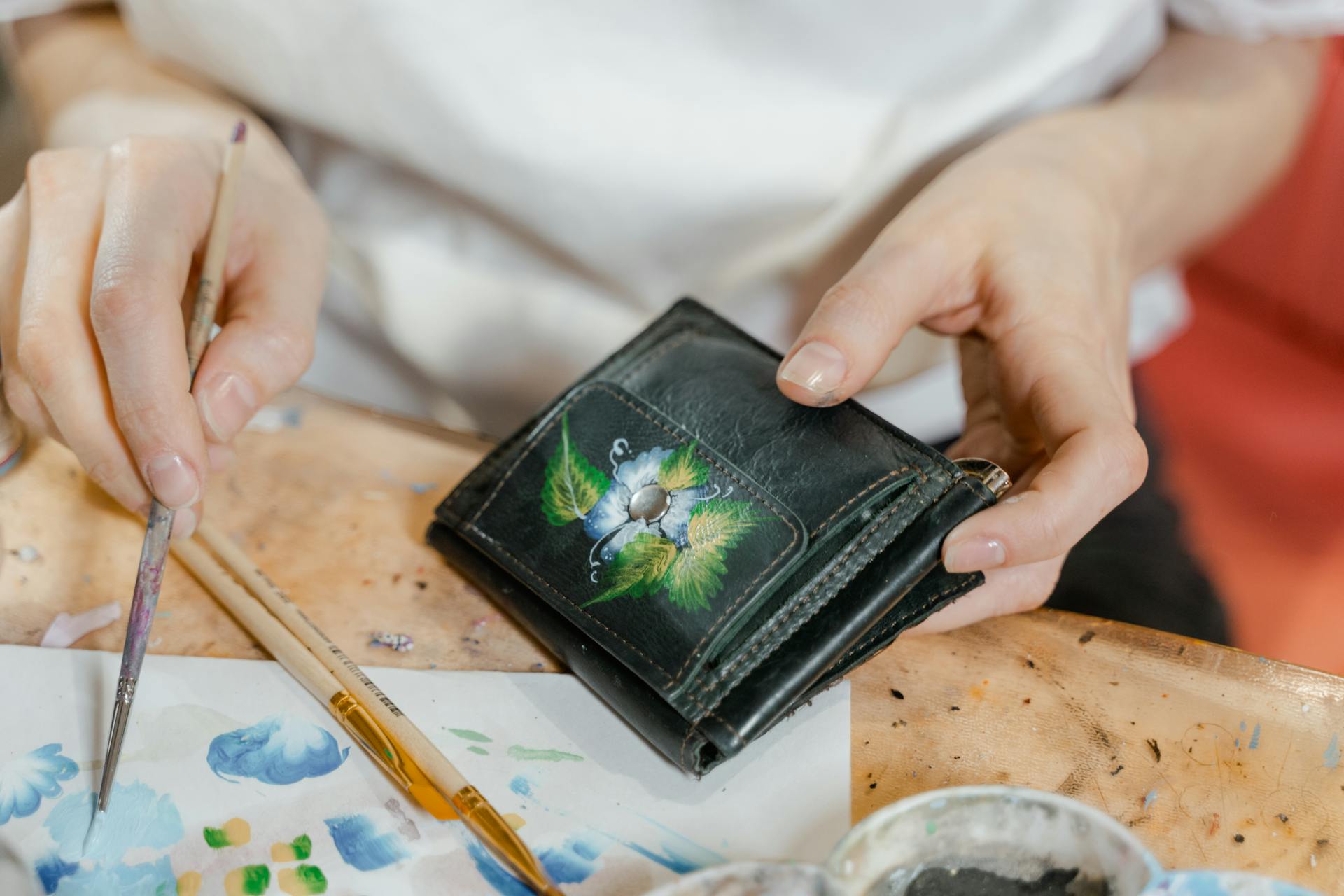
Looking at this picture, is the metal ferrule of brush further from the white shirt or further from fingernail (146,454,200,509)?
the white shirt

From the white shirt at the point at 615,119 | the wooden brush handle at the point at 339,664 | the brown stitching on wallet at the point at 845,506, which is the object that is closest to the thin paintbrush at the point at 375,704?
the wooden brush handle at the point at 339,664

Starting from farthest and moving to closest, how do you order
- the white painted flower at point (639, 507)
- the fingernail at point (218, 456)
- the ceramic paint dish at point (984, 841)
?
the fingernail at point (218, 456) < the white painted flower at point (639, 507) < the ceramic paint dish at point (984, 841)

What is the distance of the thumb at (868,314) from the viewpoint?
0.59 meters

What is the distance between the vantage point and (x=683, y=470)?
59 cm

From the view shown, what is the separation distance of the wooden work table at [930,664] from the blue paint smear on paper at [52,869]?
14 centimetres

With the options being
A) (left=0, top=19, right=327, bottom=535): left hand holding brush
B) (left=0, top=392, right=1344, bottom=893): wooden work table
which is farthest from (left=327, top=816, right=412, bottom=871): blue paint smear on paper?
(left=0, top=19, right=327, bottom=535): left hand holding brush

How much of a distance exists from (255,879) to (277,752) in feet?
0.26

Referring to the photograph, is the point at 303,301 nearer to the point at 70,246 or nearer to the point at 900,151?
the point at 70,246

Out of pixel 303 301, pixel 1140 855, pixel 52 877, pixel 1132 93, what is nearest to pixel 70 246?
pixel 303 301

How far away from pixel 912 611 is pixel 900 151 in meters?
0.46

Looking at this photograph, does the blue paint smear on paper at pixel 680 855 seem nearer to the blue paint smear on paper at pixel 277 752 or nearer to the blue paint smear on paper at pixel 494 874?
the blue paint smear on paper at pixel 494 874

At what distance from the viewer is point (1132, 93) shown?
95cm

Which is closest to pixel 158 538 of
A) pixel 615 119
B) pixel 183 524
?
pixel 183 524

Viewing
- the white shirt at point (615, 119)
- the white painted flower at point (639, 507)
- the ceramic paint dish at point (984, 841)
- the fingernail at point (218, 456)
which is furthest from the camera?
the white shirt at point (615, 119)
